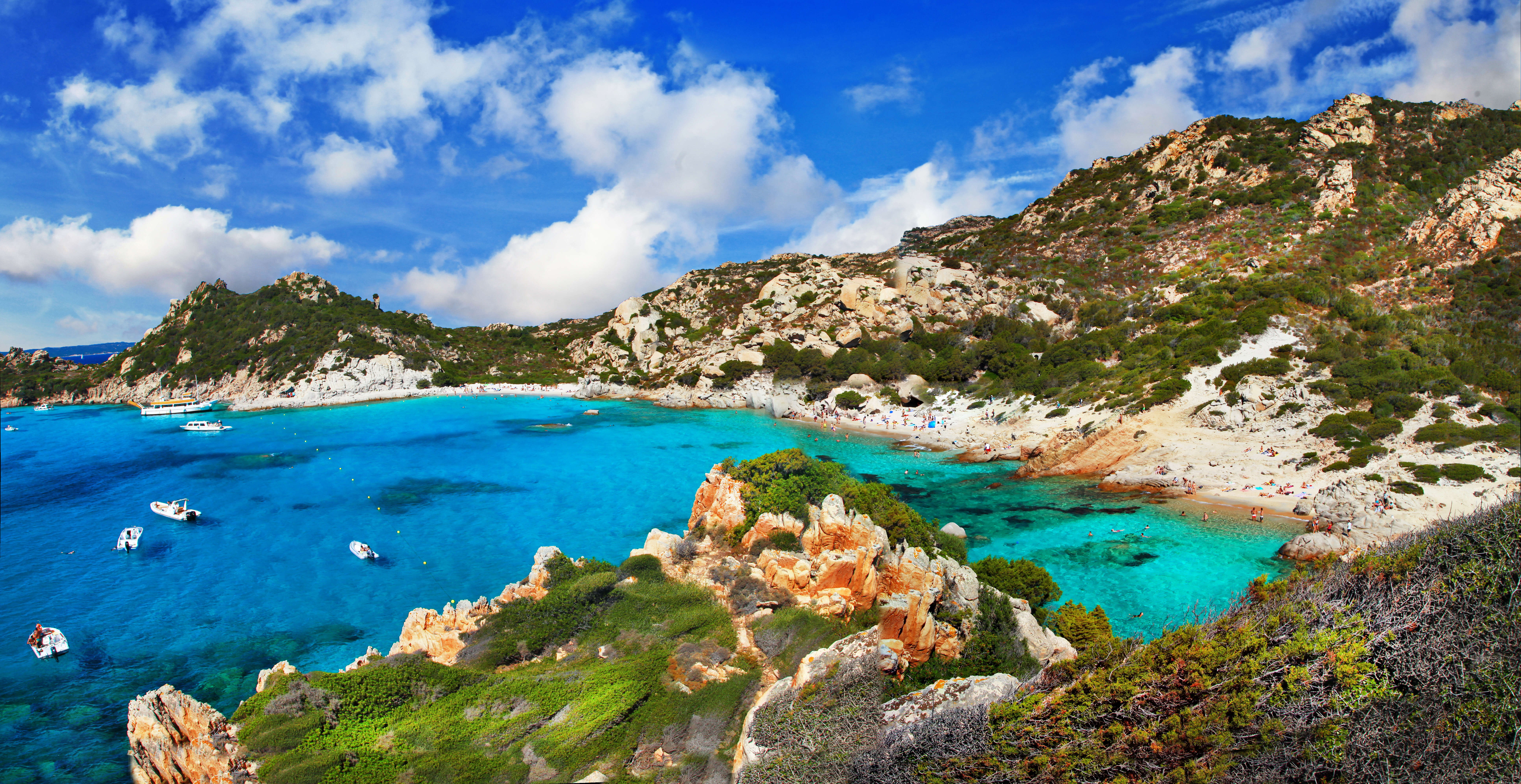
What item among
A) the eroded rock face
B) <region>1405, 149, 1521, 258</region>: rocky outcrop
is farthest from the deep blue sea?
<region>1405, 149, 1521, 258</region>: rocky outcrop

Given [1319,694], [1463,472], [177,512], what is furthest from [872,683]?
[177,512]

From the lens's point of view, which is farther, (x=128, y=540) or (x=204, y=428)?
(x=204, y=428)

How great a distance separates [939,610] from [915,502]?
15.1 metres

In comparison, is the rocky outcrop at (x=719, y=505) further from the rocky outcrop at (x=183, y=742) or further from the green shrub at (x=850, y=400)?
the green shrub at (x=850, y=400)

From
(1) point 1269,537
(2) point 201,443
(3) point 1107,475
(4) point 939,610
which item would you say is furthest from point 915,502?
(2) point 201,443

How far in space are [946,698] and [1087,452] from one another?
28.9m

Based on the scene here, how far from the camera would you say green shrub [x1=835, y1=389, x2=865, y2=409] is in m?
53.6

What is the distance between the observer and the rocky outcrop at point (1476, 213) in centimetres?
4244

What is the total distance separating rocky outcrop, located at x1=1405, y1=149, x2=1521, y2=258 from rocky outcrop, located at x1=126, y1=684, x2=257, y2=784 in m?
68.5

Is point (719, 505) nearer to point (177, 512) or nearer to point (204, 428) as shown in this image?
point (177, 512)

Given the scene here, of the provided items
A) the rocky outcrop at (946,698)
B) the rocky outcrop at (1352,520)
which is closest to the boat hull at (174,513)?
the rocky outcrop at (946,698)

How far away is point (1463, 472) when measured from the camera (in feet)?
73.2

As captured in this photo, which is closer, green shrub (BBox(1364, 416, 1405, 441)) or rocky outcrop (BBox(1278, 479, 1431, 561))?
rocky outcrop (BBox(1278, 479, 1431, 561))

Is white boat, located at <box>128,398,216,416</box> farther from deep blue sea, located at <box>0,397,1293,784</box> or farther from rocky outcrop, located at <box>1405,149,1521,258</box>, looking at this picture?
rocky outcrop, located at <box>1405,149,1521,258</box>
